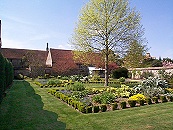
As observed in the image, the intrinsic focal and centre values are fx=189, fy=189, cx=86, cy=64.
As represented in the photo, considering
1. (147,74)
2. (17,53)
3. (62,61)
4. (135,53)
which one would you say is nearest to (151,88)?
(135,53)

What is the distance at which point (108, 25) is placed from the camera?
69.6ft

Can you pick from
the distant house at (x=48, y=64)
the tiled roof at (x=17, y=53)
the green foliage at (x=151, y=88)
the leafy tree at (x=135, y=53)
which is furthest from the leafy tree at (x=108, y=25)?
the tiled roof at (x=17, y=53)

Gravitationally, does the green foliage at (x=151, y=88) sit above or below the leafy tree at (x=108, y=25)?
below

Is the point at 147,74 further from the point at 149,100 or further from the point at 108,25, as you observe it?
the point at 149,100

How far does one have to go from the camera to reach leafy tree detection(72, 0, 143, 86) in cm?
2106

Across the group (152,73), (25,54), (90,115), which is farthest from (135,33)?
(25,54)

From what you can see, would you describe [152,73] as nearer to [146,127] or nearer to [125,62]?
[125,62]

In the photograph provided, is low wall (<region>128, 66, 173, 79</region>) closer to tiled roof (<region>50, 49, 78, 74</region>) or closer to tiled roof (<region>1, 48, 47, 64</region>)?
tiled roof (<region>50, 49, 78, 74</region>)

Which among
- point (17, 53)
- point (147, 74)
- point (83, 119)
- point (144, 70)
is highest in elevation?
point (17, 53)

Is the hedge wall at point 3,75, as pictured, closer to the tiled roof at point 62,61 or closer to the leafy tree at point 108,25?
the leafy tree at point 108,25

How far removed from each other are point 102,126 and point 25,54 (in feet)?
143

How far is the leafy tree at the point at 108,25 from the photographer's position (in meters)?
21.1

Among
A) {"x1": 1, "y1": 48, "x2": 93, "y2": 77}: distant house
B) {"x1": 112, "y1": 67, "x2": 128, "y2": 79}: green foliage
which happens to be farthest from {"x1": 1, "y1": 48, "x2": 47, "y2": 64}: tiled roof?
{"x1": 112, "y1": 67, "x2": 128, "y2": 79}: green foliage

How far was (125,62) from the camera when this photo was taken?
22.1 metres
